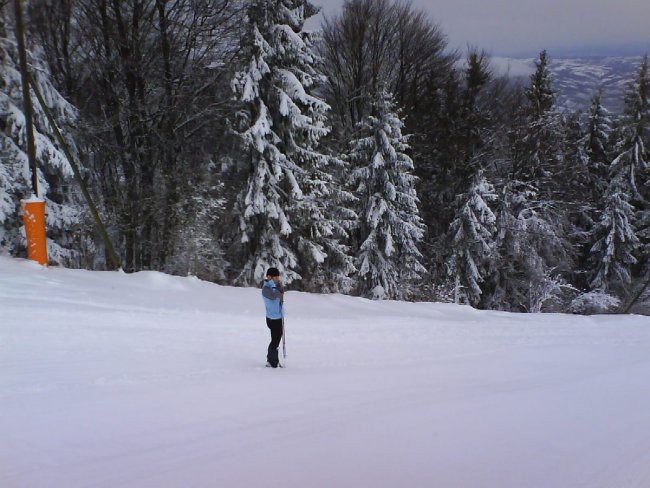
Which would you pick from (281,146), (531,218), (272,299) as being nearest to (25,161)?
(281,146)

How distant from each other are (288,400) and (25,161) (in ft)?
36.3

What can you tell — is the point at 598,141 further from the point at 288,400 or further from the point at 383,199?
the point at 288,400

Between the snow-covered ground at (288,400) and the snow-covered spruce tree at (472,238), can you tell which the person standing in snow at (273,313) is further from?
the snow-covered spruce tree at (472,238)

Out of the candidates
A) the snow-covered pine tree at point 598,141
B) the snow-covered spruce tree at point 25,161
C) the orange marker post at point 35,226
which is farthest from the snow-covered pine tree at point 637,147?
the orange marker post at point 35,226

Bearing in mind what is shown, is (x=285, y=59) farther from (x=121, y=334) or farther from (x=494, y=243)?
(x=494, y=243)

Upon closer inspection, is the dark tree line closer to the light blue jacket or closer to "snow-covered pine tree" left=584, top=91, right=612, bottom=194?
"snow-covered pine tree" left=584, top=91, right=612, bottom=194

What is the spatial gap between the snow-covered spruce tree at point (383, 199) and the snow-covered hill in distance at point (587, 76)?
11286 millimetres

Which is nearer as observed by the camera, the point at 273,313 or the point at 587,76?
the point at 273,313

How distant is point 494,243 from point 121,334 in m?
18.3

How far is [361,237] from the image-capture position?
20922 millimetres

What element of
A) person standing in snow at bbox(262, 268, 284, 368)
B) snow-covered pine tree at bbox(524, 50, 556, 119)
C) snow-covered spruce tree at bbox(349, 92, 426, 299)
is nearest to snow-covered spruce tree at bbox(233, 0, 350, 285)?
snow-covered spruce tree at bbox(349, 92, 426, 299)

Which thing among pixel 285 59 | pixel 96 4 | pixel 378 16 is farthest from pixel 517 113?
pixel 96 4

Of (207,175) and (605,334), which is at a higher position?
(207,175)

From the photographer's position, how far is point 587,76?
1089 inches
